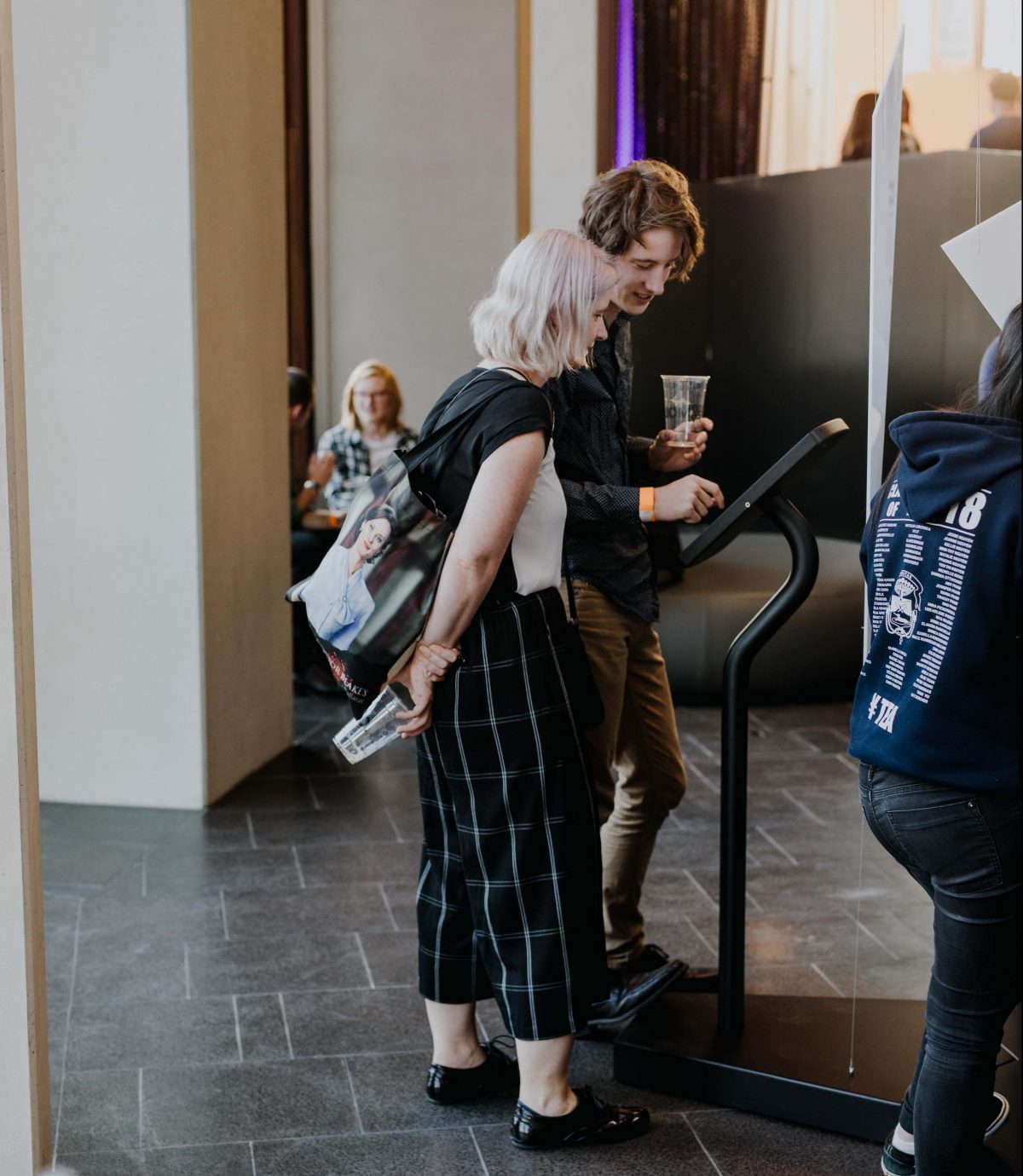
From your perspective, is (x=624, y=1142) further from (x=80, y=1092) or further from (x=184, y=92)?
(x=184, y=92)

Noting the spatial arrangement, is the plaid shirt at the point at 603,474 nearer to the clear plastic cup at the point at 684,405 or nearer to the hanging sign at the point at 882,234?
the clear plastic cup at the point at 684,405

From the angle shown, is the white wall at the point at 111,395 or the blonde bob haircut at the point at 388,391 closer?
the white wall at the point at 111,395

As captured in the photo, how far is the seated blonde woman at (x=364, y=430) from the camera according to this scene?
6.05m

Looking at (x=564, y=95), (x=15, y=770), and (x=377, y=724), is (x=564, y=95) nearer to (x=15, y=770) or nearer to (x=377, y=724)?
(x=377, y=724)

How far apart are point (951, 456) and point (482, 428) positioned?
0.70 metres

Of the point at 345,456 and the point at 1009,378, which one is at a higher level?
the point at 1009,378

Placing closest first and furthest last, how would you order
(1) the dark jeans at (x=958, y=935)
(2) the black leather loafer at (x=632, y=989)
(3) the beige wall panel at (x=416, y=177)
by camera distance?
(1) the dark jeans at (x=958, y=935) → (2) the black leather loafer at (x=632, y=989) → (3) the beige wall panel at (x=416, y=177)

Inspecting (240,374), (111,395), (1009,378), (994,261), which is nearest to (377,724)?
(1009,378)

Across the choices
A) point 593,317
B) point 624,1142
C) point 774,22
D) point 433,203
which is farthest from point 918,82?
point 433,203

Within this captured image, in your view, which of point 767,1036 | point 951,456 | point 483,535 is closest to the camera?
point 951,456

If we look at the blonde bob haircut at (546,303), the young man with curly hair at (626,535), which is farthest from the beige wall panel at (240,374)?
the blonde bob haircut at (546,303)

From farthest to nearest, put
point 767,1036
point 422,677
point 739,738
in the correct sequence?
point 767,1036
point 739,738
point 422,677

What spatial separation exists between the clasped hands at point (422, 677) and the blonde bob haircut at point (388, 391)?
3.96 meters

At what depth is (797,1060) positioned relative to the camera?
249 cm
